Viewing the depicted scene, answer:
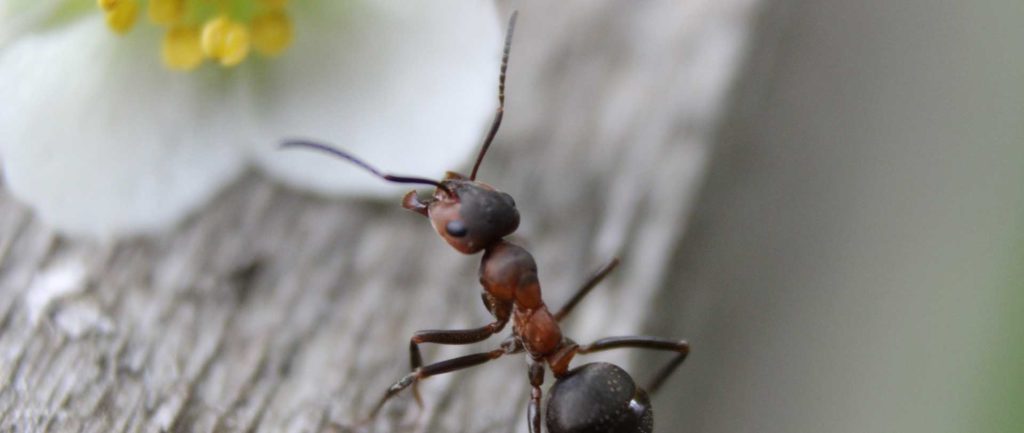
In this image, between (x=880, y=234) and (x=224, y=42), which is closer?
(x=224, y=42)

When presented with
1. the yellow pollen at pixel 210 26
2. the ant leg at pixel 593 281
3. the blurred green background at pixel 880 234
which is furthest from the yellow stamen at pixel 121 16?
the blurred green background at pixel 880 234

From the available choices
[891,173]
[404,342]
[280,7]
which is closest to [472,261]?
[404,342]

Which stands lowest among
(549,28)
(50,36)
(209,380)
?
(209,380)

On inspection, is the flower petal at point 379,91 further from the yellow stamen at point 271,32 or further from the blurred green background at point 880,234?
the blurred green background at point 880,234

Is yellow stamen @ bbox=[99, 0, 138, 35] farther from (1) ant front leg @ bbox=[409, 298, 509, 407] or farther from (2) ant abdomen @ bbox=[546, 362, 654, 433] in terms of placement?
(2) ant abdomen @ bbox=[546, 362, 654, 433]

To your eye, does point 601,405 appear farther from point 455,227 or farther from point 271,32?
point 271,32

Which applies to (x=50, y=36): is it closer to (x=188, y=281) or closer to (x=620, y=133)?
(x=188, y=281)

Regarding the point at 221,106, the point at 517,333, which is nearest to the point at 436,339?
the point at 517,333
